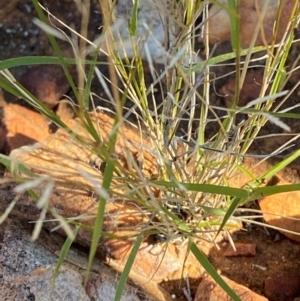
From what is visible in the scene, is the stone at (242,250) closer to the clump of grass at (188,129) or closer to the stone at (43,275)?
the clump of grass at (188,129)

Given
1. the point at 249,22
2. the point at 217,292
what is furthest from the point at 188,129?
the point at 249,22

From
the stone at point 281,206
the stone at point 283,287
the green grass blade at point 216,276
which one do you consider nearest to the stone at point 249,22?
the stone at point 281,206

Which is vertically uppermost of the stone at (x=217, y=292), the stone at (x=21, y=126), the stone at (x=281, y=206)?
the stone at (x=21, y=126)

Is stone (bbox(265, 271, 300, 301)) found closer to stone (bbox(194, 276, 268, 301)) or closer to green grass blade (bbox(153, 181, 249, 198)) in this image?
stone (bbox(194, 276, 268, 301))

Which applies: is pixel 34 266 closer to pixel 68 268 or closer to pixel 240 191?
pixel 68 268

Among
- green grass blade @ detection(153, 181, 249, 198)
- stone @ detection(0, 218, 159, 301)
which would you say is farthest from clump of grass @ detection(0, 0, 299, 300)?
stone @ detection(0, 218, 159, 301)

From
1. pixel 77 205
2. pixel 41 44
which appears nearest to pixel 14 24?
pixel 41 44

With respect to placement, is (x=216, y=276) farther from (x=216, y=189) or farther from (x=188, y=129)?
(x=188, y=129)
